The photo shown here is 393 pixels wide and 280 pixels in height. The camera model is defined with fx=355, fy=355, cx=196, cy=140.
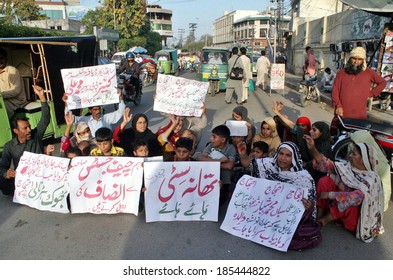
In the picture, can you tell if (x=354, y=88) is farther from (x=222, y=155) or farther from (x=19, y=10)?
(x=19, y=10)

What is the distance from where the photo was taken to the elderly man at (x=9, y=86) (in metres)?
6.02

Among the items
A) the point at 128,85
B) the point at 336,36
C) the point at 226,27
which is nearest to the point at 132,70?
the point at 128,85

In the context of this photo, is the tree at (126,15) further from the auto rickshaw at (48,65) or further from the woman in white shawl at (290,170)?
the woman in white shawl at (290,170)

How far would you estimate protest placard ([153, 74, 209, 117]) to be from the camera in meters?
5.28

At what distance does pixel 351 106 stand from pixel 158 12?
89.3 metres

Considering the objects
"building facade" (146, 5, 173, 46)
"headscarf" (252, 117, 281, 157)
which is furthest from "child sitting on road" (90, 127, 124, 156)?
"building facade" (146, 5, 173, 46)

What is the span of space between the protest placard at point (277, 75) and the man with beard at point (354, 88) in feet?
25.6

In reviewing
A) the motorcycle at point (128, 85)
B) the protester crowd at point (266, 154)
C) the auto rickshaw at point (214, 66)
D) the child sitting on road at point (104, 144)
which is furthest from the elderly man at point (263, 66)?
the child sitting on road at point (104, 144)

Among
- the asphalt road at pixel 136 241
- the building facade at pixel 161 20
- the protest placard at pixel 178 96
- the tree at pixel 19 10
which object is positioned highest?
the building facade at pixel 161 20

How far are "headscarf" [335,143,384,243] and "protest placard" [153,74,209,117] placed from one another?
253 centimetres

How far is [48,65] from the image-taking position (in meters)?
6.38

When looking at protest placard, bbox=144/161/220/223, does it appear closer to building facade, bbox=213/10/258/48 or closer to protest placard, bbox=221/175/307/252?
protest placard, bbox=221/175/307/252

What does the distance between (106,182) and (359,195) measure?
249 centimetres

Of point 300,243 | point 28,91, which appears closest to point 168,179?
point 300,243
